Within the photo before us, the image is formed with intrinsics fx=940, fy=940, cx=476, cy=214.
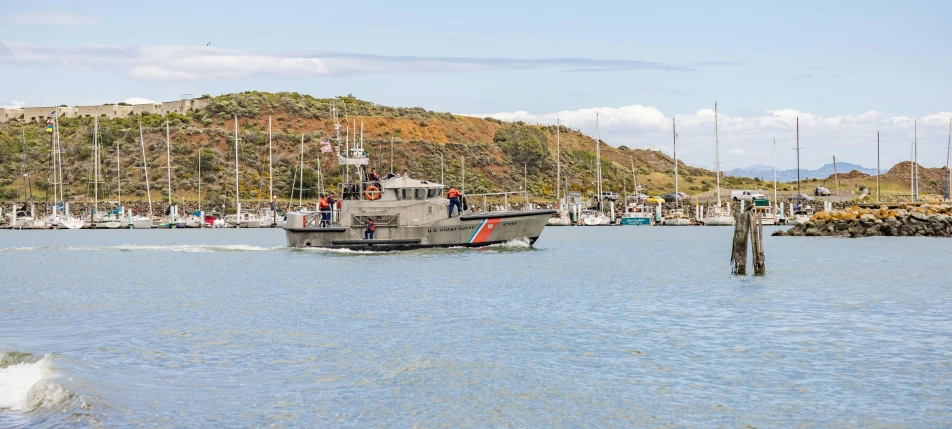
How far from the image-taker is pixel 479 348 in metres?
18.4

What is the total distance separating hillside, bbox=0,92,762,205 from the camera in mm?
109188

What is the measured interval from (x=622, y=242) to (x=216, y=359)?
154 feet

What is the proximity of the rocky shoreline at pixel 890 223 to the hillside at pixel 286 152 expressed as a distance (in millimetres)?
47136

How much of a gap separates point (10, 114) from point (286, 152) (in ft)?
179

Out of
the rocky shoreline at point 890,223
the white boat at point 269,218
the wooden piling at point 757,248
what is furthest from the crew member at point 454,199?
the white boat at point 269,218

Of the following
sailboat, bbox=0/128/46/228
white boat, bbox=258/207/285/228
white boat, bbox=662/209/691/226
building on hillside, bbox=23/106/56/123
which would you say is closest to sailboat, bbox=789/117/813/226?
white boat, bbox=662/209/691/226

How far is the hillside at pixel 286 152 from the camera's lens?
358ft

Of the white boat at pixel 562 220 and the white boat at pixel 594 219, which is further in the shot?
the white boat at pixel 594 219

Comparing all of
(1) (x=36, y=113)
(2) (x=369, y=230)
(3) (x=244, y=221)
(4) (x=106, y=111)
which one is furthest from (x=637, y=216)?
(1) (x=36, y=113)

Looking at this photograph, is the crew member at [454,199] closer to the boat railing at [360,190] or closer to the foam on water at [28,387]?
the boat railing at [360,190]

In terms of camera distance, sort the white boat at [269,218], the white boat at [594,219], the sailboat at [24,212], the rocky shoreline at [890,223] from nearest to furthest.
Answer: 1. the rocky shoreline at [890,223]
2. the white boat at [269,218]
3. the sailboat at [24,212]
4. the white boat at [594,219]

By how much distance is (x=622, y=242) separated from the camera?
62.1 m

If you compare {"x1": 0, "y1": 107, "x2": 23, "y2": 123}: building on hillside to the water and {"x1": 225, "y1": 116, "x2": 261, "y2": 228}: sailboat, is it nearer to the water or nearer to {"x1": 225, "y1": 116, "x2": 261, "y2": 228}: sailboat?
{"x1": 225, "y1": 116, "x2": 261, "y2": 228}: sailboat

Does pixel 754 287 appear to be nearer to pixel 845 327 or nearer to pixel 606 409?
pixel 845 327
